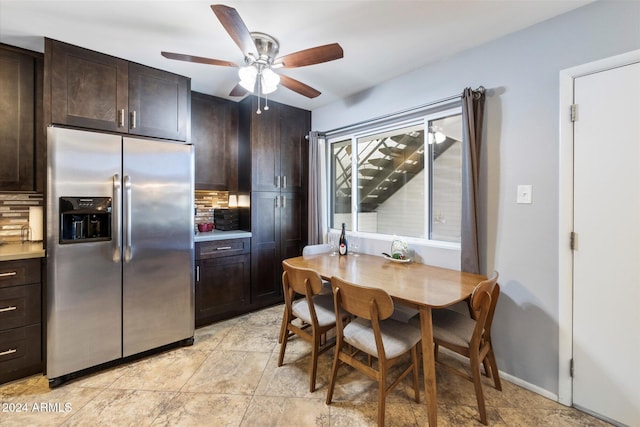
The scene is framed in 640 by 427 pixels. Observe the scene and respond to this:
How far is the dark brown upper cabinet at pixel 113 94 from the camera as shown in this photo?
2.03m

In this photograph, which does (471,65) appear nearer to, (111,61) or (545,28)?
(545,28)

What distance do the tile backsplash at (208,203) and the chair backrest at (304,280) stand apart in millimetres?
1797

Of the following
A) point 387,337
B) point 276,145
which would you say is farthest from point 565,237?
point 276,145

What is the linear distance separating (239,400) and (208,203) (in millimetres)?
2295

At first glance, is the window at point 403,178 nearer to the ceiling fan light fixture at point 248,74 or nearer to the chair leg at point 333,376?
the chair leg at point 333,376

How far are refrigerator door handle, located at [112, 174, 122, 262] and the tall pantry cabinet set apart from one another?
4.33 feet

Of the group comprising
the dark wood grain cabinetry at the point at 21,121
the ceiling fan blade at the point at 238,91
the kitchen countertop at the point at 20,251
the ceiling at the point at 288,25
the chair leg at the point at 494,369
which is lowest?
the chair leg at the point at 494,369

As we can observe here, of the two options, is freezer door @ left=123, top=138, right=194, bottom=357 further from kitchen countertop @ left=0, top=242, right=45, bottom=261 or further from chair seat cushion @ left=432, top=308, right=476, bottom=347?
chair seat cushion @ left=432, top=308, right=476, bottom=347

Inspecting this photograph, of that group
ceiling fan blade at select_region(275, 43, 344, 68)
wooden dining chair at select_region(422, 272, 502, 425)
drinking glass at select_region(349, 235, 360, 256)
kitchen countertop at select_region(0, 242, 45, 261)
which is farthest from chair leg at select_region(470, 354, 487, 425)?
kitchen countertop at select_region(0, 242, 45, 261)

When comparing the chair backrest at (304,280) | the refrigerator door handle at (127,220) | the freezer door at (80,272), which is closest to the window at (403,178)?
the chair backrest at (304,280)

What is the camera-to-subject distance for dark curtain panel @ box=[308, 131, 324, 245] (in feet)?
11.2

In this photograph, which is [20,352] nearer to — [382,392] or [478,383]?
[382,392]

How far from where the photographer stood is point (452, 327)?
5.90ft

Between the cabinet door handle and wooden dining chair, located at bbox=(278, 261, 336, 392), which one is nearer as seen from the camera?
wooden dining chair, located at bbox=(278, 261, 336, 392)
